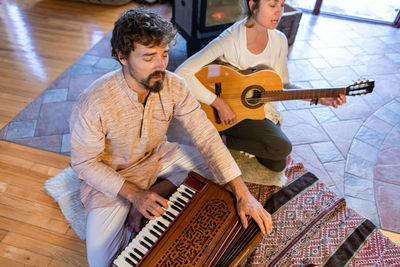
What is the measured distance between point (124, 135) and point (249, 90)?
1.00m

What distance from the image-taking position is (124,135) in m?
1.51

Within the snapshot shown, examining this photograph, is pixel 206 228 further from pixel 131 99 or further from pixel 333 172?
pixel 333 172

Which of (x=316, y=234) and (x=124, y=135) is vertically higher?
(x=124, y=135)

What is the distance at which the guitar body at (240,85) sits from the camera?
205 cm

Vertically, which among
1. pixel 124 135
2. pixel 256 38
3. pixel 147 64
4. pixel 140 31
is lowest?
pixel 124 135

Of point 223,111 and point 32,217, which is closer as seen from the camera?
point 32,217

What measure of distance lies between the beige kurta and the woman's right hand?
0.45 metres

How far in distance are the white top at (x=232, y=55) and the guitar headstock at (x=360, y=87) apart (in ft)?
1.64

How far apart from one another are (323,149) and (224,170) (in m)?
1.49

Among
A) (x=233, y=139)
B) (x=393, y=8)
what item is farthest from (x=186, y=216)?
(x=393, y=8)

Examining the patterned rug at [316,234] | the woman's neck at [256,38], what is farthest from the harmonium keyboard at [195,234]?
the woman's neck at [256,38]

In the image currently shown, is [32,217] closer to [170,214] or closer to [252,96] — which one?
[170,214]

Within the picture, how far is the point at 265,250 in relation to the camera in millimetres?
1849

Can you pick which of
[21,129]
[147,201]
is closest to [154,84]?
[147,201]
